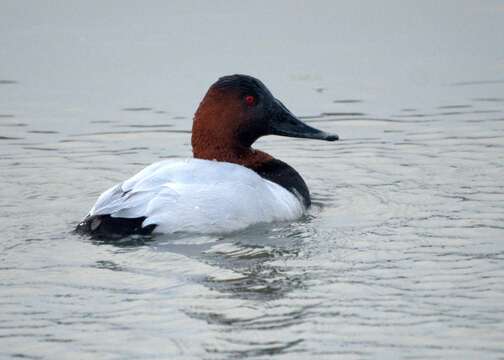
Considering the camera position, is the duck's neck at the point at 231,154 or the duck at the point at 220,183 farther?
the duck's neck at the point at 231,154

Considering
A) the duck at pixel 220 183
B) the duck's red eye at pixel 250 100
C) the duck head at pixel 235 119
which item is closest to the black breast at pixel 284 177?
the duck at pixel 220 183

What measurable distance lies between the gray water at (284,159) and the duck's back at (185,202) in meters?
0.12

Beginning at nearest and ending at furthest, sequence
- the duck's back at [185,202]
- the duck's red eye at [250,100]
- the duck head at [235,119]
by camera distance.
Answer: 1. the duck's back at [185,202]
2. the duck head at [235,119]
3. the duck's red eye at [250,100]

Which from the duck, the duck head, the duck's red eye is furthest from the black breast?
the duck's red eye

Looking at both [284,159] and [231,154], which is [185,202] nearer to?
[231,154]

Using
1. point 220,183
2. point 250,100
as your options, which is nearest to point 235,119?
point 250,100

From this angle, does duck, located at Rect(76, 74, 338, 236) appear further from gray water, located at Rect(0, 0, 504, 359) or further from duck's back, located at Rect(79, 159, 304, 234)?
gray water, located at Rect(0, 0, 504, 359)

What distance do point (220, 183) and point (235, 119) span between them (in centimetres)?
84

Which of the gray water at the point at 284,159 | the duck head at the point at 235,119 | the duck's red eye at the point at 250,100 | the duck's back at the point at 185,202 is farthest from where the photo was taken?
the duck's red eye at the point at 250,100

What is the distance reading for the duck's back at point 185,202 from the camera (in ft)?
21.5

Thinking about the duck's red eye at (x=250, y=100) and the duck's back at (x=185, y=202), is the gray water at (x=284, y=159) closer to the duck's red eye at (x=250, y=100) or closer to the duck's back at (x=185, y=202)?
the duck's back at (x=185, y=202)

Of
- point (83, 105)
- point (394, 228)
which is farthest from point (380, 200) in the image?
point (83, 105)

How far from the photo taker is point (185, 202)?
6.67 m

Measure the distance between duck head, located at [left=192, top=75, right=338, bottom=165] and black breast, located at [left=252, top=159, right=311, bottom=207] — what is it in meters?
0.14
